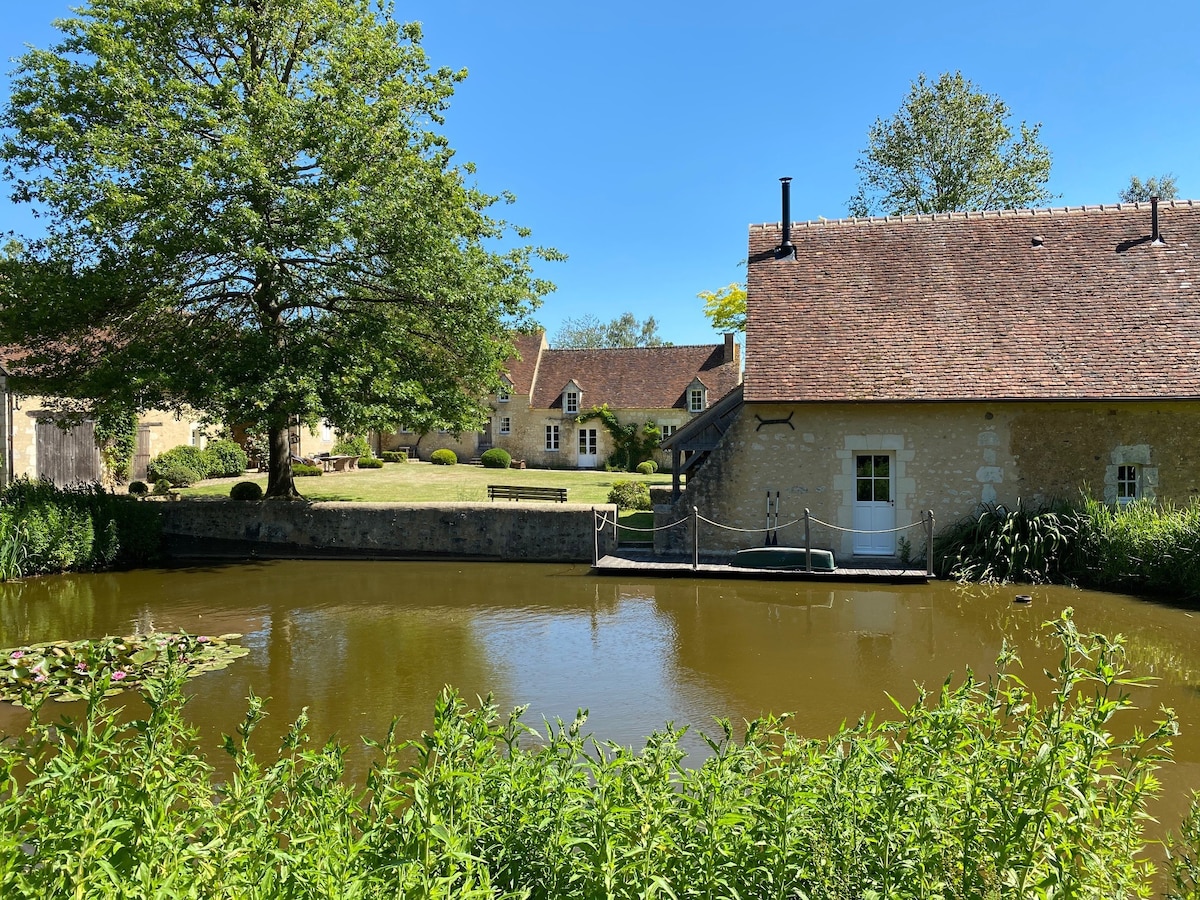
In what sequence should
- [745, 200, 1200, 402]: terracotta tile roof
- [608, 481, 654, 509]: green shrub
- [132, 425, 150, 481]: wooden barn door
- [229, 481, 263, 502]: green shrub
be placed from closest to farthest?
[745, 200, 1200, 402]: terracotta tile roof → [229, 481, 263, 502]: green shrub → [608, 481, 654, 509]: green shrub → [132, 425, 150, 481]: wooden barn door

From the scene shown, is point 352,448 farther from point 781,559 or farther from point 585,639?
point 585,639

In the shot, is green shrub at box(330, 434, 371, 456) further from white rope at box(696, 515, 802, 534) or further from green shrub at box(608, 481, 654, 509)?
white rope at box(696, 515, 802, 534)

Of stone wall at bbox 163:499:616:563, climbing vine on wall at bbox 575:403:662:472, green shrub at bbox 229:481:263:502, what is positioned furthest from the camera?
climbing vine on wall at bbox 575:403:662:472

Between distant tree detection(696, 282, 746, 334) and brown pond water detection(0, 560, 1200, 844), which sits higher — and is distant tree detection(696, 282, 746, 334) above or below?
above

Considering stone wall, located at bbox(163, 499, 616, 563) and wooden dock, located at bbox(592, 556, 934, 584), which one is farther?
stone wall, located at bbox(163, 499, 616, 563)

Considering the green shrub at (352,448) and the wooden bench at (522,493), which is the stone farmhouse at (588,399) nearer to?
the green shrub at (352,448)

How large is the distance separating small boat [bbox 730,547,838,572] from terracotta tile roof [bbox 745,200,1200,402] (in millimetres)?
2566

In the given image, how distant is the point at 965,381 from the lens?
527 inches

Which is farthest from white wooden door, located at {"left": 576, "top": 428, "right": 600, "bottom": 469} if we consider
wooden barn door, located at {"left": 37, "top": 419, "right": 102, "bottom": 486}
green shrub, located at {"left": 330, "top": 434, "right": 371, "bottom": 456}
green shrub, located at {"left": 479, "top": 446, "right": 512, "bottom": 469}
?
wooden barn door, located at {"left": 37, "top": 419, "right": 102, "bottom": 486}

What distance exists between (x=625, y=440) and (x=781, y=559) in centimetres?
2122

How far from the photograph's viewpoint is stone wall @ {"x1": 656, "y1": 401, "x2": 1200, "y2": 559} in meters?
13.0

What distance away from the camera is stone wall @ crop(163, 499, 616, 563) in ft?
48.8

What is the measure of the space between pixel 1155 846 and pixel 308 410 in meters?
12.9

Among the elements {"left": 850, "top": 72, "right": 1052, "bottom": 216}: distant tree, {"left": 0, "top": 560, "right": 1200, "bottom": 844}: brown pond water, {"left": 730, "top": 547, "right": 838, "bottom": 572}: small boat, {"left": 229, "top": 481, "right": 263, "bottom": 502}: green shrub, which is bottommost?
{"left": 0, "top": 560, "right": 1200, "bottom": 844}: brown pond water
